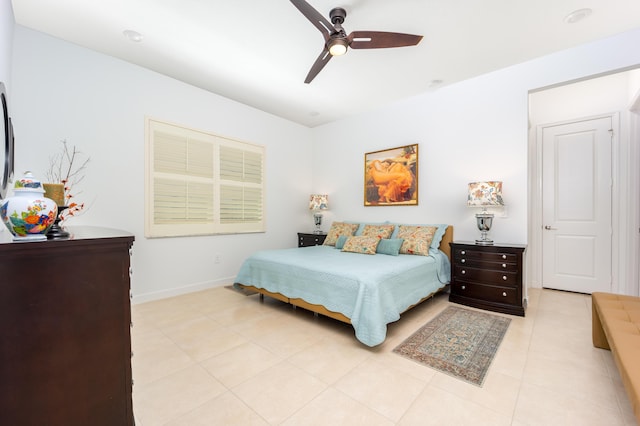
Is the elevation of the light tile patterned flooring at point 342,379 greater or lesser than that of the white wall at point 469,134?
lesser

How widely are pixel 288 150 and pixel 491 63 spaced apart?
3.30 meters

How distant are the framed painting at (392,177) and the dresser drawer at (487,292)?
136cm

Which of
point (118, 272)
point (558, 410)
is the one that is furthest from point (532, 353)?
point (118, 272)

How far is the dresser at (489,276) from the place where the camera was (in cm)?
297

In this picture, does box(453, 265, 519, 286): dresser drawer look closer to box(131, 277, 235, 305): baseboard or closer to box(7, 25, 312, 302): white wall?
box(7, 25, 312, 302): white wall

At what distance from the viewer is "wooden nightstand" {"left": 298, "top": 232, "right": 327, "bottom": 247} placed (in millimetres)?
4844

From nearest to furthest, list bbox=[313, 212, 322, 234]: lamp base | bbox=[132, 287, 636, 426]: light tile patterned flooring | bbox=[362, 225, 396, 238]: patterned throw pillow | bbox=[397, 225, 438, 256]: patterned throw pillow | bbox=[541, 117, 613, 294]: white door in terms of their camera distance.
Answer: bbox=[132, 287, 636, 426]: light tile patterned flooring → bbox=[397, 225, 438, 256]: patterned throw pillow → bbox=[541, 117, 613, 294]: white door → bbox=[362, 225, 396, 238]: patterned throw pillow → bbox=[313, 212, 322, 234]: lamp base

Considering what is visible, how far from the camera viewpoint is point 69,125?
2875 mm

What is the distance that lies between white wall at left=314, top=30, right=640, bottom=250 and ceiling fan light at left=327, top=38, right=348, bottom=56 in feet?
7.57

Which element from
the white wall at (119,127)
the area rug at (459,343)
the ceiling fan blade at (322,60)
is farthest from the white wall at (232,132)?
the ceiling fan blade at (322,60)

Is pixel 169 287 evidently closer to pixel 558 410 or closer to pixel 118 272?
pixel 118 272

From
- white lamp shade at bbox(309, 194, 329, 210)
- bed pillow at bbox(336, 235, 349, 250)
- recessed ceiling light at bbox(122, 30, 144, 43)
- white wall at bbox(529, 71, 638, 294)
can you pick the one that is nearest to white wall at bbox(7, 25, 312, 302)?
recessed ceiling light at bbox(122, 30, 144, 43)

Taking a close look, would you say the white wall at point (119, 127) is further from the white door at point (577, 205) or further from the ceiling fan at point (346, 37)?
the white door at point (577, 205)

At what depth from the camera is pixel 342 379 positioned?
185cm
